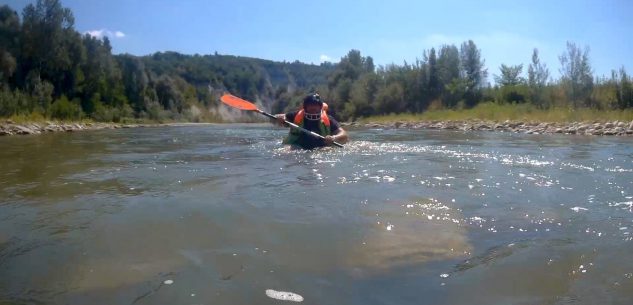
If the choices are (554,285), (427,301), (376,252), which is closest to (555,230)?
(554,285)

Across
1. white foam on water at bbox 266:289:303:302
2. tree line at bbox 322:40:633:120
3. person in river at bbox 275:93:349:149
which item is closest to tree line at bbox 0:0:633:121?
tree line at bbox 322:40:633:120

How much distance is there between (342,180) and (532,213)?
83.6 inches

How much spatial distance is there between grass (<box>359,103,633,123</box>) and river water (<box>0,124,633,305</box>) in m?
15.0

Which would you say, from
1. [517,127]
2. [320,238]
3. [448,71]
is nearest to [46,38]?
[448,71]

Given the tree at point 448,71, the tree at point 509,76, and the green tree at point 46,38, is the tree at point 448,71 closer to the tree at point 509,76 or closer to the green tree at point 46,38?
the tree at point 509,76

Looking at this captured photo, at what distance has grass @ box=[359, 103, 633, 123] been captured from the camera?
18.4 metres

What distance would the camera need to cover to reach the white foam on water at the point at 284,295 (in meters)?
2.12

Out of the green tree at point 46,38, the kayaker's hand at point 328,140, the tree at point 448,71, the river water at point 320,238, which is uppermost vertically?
the green tree at point 46,38

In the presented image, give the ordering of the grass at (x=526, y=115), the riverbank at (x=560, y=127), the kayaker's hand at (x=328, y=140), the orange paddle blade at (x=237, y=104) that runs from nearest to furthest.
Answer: the kayaker's hand at (x=328, y=140) < the orange paddle blade at (x=237, y=104) < the riverbank at (x=560, y=127) < the grass at (x=526, y=115)

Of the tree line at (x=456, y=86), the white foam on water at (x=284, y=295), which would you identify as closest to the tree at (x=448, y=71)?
the tree line at (x=456, y=86)

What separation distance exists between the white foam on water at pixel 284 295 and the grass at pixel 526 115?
1856 cm

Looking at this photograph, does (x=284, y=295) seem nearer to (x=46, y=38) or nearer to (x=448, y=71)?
(x=448, y=71)

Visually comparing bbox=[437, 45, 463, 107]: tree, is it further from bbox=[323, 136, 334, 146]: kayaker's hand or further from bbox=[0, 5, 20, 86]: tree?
bbox=[0, 5, 20, 86]: tree

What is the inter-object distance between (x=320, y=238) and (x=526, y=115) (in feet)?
71.1
